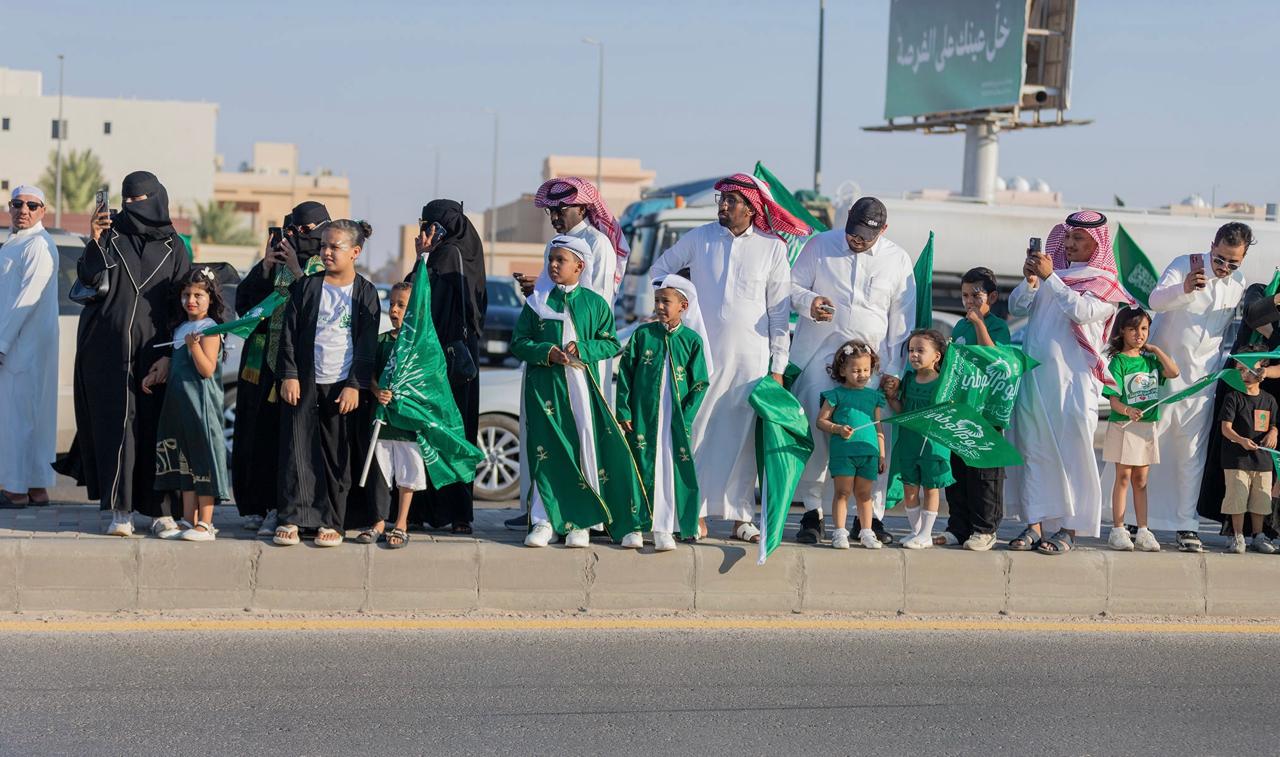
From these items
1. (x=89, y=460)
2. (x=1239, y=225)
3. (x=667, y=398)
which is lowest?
(x=89, y=460)

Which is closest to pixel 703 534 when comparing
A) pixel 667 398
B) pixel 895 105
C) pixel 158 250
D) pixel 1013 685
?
pixel 667 398

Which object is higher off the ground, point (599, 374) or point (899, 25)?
point (899, 25)

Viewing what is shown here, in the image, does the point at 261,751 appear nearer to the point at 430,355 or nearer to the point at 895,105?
the point at 430,355

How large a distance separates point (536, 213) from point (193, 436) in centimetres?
7692

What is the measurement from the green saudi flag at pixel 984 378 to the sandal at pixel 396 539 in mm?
2613

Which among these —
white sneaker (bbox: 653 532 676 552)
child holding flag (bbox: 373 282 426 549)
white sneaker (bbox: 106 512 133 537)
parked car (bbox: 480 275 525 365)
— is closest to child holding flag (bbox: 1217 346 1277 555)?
white sneaker (bbox: 653 532 676 552)

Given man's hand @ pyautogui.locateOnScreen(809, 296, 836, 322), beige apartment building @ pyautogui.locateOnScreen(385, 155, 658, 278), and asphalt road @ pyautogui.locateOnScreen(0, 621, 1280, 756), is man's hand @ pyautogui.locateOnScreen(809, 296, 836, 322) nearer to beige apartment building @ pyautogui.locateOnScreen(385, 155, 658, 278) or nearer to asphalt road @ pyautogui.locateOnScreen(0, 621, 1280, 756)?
asphalt road @ pyautogui.locateOnScreen(0, 621, 1280, 756)

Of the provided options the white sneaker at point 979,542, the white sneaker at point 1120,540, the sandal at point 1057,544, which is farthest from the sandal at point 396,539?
the white sneaker at point 1120,540

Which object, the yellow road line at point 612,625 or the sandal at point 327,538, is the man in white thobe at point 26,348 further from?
the sandal at point 327,538

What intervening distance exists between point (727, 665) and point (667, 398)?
5.19 feet

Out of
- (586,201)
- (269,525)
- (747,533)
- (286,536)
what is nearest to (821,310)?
(747,533)

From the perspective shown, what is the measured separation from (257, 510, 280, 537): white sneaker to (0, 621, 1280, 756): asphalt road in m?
0.88

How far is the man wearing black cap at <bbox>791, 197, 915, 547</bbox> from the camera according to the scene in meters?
7.40

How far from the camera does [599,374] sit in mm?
7238
